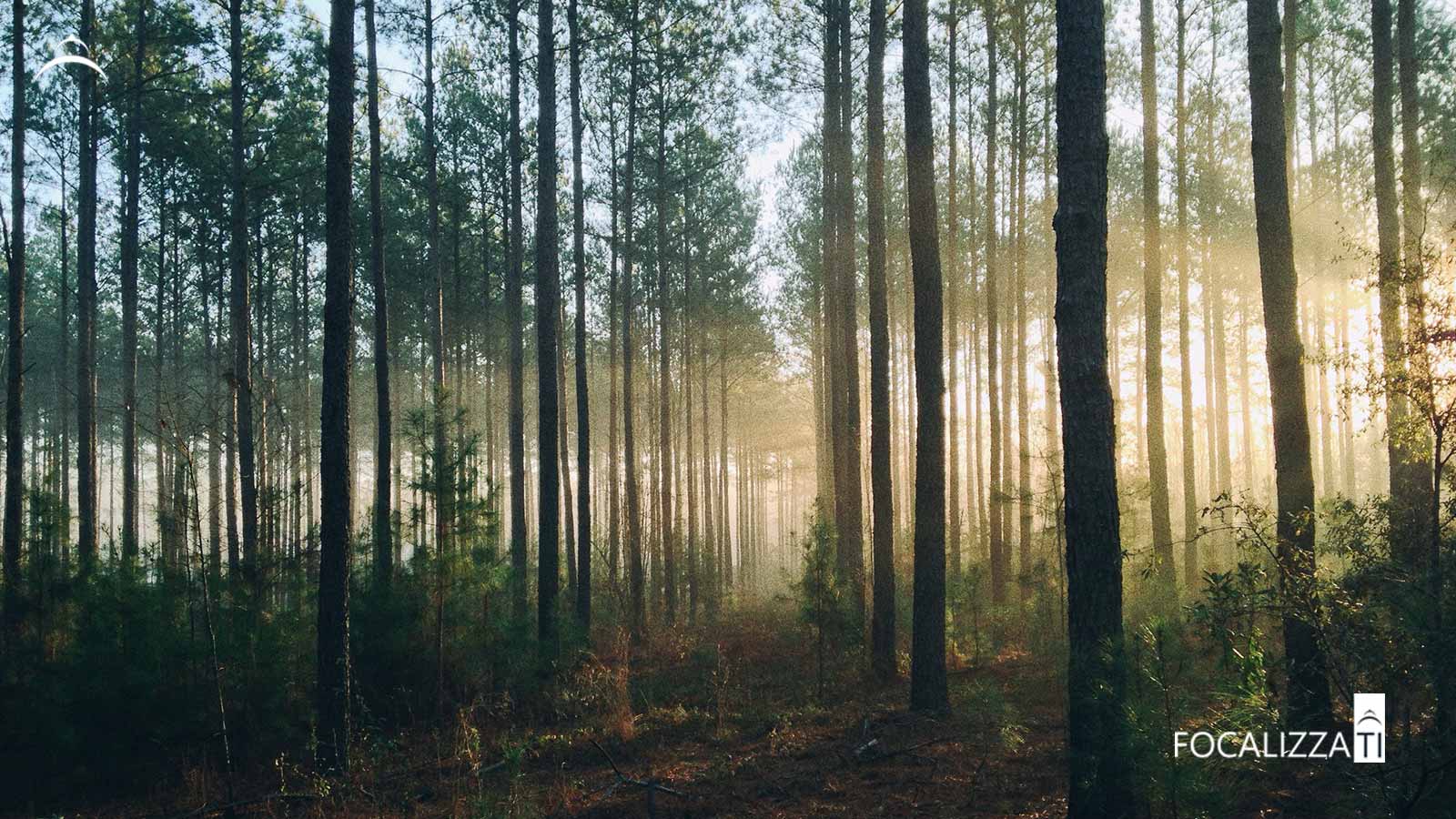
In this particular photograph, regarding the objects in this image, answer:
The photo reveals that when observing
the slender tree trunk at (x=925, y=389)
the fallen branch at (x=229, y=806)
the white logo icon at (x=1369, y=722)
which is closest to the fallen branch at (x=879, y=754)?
the slender tree trunk at (x=925, y=389)

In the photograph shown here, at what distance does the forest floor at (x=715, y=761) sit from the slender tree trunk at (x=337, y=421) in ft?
2.06

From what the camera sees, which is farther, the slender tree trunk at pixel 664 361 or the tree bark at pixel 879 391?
the slender tree trunk at pixel 664 361

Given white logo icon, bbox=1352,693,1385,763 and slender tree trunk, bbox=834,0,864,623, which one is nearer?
white logo icon, bbox=1352,693,1385,763

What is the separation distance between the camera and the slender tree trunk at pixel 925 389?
844cm

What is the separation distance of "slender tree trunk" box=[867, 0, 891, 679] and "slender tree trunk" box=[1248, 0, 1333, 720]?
4.18 meters

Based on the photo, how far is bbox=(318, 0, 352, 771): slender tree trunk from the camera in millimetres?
7109

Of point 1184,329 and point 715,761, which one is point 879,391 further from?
point 1184,329

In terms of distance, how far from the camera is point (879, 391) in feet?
33.6

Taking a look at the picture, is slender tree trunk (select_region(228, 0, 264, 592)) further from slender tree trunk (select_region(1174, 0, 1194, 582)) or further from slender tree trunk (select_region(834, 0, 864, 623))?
slender tree trunk (select_region(1174, 0, 1194, 582))

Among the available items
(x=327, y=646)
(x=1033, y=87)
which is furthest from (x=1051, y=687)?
(x=1033, y=87)

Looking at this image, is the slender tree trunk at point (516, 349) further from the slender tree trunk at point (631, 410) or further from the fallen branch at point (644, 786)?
the fallen branch at point (644, 786)

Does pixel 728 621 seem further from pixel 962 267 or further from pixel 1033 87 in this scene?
pixel 1033 87

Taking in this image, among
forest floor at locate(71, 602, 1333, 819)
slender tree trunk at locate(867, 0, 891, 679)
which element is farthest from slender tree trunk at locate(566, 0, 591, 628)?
slender tree trunk at locate(867, 0, 891, 679)

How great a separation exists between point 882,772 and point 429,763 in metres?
4.63
